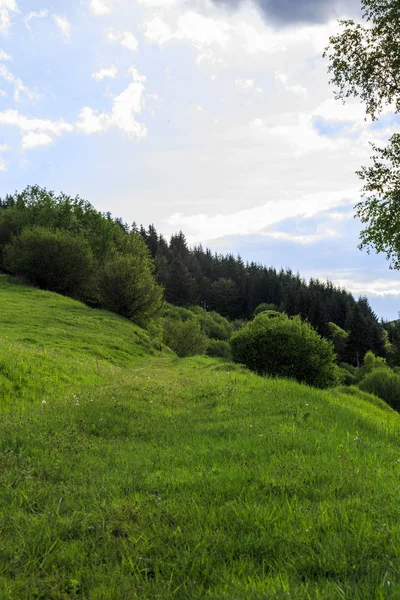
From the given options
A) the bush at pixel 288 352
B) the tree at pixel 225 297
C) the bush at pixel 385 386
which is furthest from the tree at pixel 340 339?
the bush at pixel 288 352

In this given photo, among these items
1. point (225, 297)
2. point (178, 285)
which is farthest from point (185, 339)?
point (225, 297)

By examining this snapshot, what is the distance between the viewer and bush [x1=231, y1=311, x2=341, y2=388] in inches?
774

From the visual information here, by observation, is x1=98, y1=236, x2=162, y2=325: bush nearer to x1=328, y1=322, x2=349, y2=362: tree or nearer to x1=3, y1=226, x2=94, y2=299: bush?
x1=3, y1=226, x2=94, y2=299: bush

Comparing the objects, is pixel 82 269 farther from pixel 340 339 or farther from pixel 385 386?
pixel 340 339

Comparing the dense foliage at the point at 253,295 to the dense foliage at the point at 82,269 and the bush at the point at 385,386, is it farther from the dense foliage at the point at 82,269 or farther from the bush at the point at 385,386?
the bush at the point at 385,386

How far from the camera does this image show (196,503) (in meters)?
5.08

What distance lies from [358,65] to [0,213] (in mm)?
75315

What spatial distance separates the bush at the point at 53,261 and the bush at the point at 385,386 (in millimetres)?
37596

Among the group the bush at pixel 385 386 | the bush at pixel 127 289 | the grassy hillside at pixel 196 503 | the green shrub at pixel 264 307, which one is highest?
the green shrub at pixel 264 307

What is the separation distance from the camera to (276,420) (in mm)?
9438

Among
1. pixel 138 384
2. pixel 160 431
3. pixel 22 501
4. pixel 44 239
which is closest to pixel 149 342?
pixel 44 239

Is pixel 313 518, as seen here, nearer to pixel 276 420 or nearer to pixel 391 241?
pixel 276 420

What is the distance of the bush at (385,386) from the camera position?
3997 cm

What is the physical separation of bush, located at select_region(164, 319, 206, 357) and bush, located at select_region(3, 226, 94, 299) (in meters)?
17.9
